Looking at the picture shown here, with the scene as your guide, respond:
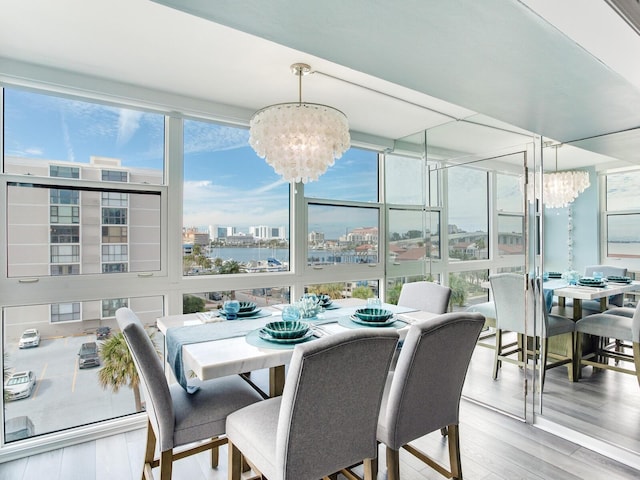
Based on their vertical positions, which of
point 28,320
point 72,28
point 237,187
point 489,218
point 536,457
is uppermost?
point 72,28

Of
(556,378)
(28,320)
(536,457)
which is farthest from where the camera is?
(556,378)

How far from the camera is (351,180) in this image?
3.90m

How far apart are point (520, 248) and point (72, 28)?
3.20 metres

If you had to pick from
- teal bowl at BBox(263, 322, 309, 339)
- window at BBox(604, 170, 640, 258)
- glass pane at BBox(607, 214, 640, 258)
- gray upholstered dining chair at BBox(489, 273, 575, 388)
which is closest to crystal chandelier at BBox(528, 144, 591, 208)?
window at BBox(604, 170, 640, 258)

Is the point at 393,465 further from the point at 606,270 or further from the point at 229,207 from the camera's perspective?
the point at 229,207

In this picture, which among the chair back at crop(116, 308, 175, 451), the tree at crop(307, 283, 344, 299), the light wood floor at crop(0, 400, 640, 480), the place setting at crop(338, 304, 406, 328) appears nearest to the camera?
the chair back at crop(116, 308, 175, 451)

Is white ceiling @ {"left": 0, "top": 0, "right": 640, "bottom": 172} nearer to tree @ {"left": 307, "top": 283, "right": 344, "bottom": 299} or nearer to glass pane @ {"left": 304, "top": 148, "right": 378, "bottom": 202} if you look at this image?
glass pane @ {"left": 304, "top": 148, "right": 378, "bottom": 202}

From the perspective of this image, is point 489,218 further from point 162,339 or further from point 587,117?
point 162,339

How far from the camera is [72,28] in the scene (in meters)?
1.94

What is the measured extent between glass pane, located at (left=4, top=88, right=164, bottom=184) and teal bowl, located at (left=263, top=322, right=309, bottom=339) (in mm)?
1591

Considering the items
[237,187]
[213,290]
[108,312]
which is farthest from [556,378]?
[108,312]

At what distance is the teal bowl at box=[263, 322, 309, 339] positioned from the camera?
1798 mm

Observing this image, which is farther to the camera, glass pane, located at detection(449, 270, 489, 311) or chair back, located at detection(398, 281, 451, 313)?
glass pane, located at detection(449, 270, 489, 311)

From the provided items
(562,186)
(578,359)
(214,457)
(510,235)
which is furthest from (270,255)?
(578,359)
